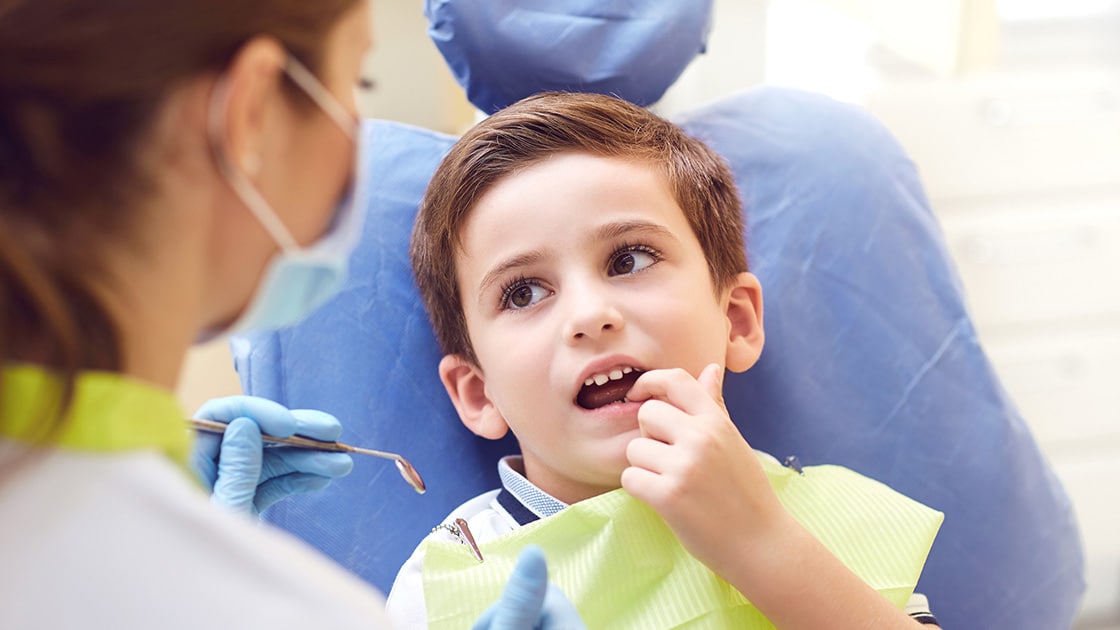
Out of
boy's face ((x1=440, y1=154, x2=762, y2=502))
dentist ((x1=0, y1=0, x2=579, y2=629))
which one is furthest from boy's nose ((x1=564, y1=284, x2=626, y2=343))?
dentist ((x1=0, y1=0, x2=579, y2=629))

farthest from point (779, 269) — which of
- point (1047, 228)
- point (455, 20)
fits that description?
point (1047, 228)

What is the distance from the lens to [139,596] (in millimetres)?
569

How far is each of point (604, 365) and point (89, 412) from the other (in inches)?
21.1

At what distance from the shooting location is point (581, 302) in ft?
3.36

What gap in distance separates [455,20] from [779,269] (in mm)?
515

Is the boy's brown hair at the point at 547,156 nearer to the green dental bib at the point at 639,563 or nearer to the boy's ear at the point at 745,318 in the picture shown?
the boy's ear at the point at 745,318

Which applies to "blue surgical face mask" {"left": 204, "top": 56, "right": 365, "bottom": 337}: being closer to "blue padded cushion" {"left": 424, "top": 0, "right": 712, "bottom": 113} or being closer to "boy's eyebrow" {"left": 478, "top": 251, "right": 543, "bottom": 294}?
"boy's eyebrow" {"left": 478, "top": 251, "right": 543, "bottom": 294}

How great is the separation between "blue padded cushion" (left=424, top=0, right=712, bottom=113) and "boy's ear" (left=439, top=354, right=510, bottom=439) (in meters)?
0.38

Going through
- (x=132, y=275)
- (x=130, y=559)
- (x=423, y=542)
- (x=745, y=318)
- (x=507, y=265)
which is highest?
(x=132, y=275)

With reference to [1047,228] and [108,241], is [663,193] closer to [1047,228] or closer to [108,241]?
[108,241]

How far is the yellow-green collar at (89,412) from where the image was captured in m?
0.57

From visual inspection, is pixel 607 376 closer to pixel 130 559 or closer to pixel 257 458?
pixel 257 458

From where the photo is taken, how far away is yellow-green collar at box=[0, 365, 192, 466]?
568 mm

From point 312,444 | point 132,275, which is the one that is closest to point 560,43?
point 312,444
